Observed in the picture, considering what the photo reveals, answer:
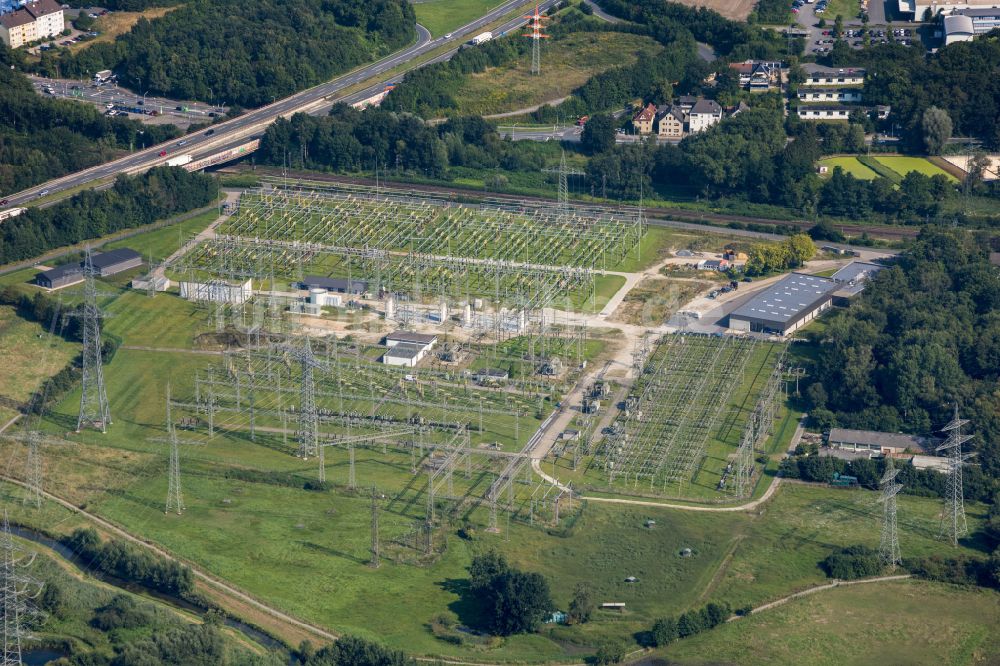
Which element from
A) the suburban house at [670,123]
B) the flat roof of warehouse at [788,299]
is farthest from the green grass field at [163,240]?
the flat roof of warehouse at [788,299]

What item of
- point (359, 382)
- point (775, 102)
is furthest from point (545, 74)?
point (359, 382)

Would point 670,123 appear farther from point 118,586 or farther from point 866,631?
A: point 118,586

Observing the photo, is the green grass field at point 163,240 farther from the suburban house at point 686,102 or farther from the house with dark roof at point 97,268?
the suburban house at point 686,102

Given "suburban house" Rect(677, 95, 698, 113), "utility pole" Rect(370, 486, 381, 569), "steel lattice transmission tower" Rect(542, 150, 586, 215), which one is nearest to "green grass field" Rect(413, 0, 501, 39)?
"suburban house" Rect(677, 95, 698, 113)

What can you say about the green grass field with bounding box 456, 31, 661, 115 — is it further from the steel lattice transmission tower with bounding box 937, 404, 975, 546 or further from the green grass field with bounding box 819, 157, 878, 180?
the steel lattice transmission tower with bounding box 937, 404, 975, 546

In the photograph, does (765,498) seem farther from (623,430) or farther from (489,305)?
(489,305)

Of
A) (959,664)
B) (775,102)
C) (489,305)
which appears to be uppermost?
(775,102)

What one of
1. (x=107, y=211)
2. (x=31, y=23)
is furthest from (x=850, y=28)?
(x=31, y=23)
